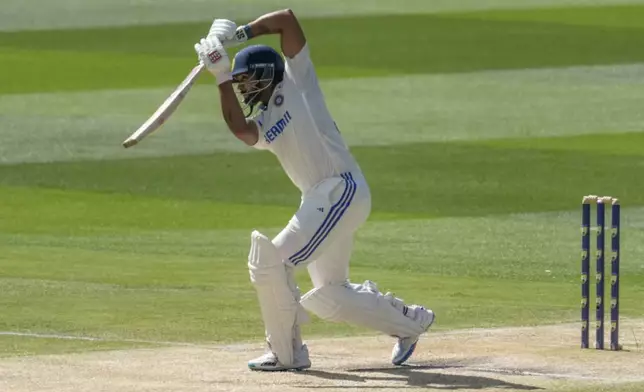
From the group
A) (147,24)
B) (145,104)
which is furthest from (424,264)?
(147,24)

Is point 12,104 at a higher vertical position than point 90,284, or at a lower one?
higher

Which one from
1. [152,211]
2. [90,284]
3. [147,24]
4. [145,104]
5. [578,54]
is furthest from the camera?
[147,24]

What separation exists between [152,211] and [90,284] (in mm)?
3255

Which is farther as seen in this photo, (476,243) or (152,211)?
(152,211)

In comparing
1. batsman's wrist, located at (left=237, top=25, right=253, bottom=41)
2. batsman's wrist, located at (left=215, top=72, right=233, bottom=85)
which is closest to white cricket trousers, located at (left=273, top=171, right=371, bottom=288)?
batsman's wrist, located at (left=215, top=72, right=233, bottom=85)

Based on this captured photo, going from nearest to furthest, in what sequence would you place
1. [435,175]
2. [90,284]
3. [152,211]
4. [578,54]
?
[90,284] < [152,211] < [435,175] < [578,54]

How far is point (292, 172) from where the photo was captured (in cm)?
874

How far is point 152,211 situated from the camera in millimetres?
15031

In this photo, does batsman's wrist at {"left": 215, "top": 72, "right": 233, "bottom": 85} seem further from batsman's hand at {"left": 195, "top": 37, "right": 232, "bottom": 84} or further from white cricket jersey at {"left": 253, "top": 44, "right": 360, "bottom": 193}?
white cricket jersey at {"left": 253, "top": 44, "right": 360, "bottom": 193}

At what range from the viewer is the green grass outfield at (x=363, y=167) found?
11250 mm

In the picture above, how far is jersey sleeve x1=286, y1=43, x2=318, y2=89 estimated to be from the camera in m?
8.63

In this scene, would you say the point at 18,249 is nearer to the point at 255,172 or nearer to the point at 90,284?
the point at 90,284

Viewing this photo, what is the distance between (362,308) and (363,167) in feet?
26.1

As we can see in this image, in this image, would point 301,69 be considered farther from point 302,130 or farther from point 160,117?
point 160,117
